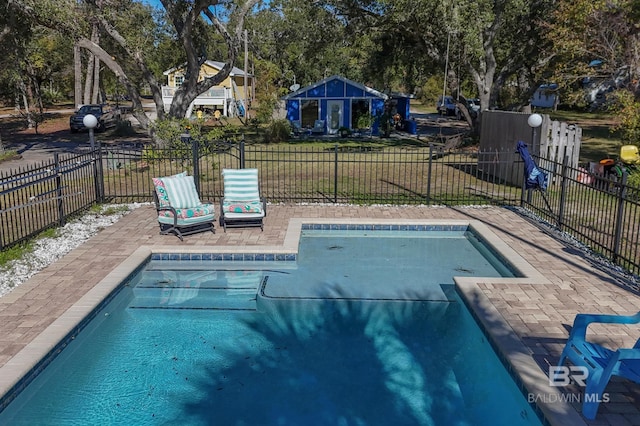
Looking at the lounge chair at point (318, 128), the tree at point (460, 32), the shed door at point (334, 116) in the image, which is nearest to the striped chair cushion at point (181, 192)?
the tree at point (460, 32)

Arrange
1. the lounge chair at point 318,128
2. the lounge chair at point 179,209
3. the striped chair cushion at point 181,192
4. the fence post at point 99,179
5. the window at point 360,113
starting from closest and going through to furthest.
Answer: the lounge chair at point 179,209 → the striped chair cushion at point 181,192 → the fence post at point 99,179 → the lounge chair at point 318,128 → the window at point 360,113

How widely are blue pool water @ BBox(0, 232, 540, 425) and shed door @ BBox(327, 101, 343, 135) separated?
69.2ft

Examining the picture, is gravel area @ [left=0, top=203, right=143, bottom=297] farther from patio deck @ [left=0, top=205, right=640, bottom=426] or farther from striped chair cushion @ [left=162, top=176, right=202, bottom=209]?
striped chair cushion @ [left=162, top=176, right=202, bottom=209]

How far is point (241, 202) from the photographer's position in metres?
9.69

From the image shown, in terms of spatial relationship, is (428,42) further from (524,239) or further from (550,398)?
(550,398)

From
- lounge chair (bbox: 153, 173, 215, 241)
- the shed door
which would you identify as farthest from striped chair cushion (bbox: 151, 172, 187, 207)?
the shed door

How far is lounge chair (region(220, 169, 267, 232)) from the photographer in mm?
9492

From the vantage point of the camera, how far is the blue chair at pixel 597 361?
155 inches

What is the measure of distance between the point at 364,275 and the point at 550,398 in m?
3.95

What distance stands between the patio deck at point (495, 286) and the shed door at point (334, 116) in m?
18.2

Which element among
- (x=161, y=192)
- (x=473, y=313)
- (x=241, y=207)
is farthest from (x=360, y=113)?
(x=473, y=313)

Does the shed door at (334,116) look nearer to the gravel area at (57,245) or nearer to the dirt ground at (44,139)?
the dirt ground at (44,139)

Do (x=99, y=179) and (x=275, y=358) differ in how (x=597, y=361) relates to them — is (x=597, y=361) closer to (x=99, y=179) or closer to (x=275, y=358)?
(x=275, y=358)

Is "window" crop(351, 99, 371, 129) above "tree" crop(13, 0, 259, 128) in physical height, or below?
below
